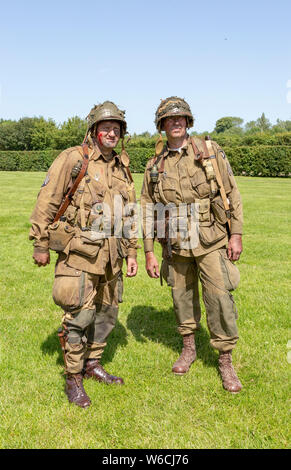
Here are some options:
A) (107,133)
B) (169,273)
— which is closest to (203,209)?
(169,273)

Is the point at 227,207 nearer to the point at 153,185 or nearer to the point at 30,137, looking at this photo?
the point at 153,185

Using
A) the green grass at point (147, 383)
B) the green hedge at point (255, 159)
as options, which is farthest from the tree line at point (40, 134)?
the green grass at point (147, 383)

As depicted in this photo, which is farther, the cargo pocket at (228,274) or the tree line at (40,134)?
the tree line at (40,134)

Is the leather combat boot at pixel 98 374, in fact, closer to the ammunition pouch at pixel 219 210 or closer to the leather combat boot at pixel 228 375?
the leather combat boot at pixel 228 375

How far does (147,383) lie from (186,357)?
2.13 feet

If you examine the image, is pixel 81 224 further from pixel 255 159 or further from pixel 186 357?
pixel 255 159

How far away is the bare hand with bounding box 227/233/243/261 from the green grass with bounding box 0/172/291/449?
1384 mm

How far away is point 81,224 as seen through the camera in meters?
4.21

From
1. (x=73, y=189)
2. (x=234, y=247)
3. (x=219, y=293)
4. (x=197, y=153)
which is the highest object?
(x=197, y=153)

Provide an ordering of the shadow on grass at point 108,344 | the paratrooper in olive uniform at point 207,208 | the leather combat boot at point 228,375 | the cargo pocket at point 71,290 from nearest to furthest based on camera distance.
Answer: the cargo pocket at point 71,290 < the leather combat boot at point 228,375 < the paratrooper in olive uniform at point 207,208 < the shadow on grass at point 108,344

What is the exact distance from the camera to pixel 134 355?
17.1 ft

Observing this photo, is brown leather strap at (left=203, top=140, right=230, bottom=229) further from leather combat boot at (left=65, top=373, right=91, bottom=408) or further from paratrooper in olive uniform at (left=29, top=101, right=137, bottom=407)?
leather combat boot at (left=65, top=373, right=91, bottom=408)

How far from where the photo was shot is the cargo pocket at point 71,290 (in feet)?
13.5

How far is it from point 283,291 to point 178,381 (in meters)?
3.60
